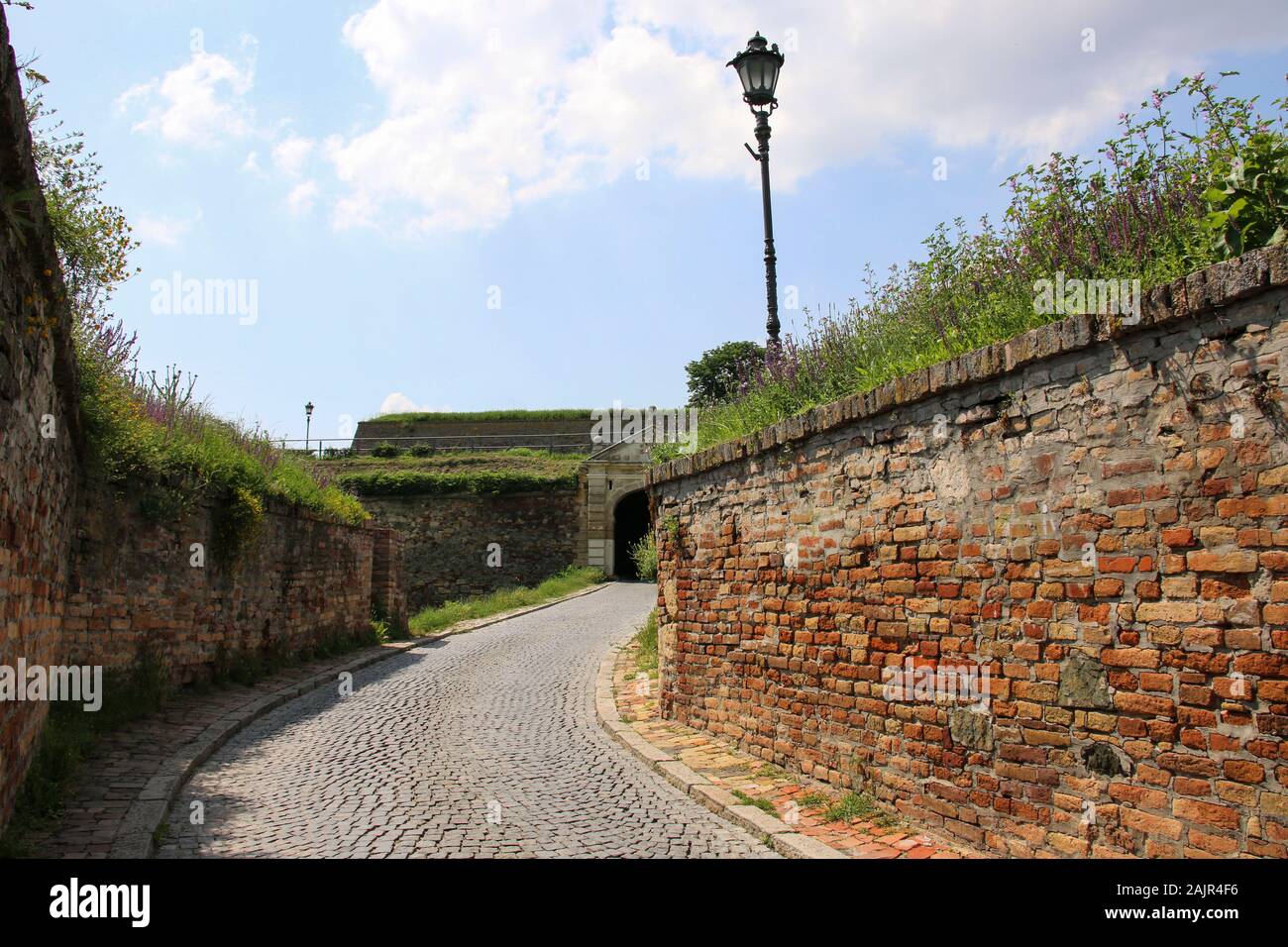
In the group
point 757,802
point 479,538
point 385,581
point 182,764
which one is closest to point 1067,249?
point 757,802

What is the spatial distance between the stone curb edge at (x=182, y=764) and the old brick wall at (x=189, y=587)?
0.80 m

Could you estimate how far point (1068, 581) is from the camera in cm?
423

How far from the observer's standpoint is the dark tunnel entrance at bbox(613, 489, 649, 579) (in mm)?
32781

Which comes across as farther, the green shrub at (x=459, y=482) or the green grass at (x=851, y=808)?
the green shrub at (x=459, y=482)

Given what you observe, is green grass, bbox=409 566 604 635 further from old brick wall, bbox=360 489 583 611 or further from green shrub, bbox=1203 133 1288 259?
green shrub, bbox=1203 133 1288 259

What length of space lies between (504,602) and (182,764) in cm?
1563

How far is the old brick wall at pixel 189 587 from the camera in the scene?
26.0 ft

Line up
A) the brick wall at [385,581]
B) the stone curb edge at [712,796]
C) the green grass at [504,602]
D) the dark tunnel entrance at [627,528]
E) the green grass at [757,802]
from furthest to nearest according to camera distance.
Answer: the dark tunnel entrance at [627,528] < the green grass at [504,602] < the brick wall at [385,581] < the green grass at [757,802] < the stone curb edge at [712,796]

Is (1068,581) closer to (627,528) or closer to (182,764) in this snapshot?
(182,764)

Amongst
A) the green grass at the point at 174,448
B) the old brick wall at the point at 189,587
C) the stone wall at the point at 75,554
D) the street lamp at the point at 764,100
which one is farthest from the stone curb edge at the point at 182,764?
the street lamp at the point at 764,100

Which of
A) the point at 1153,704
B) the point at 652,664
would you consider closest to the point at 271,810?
the point at 1153,704

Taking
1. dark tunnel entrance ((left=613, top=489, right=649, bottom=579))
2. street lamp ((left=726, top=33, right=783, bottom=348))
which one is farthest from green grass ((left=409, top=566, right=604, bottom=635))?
street lamp ((left=726, top=33, right=783, bottom=348))

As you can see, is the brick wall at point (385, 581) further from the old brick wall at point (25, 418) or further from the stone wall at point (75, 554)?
the old brick wall at point (25, 418)
